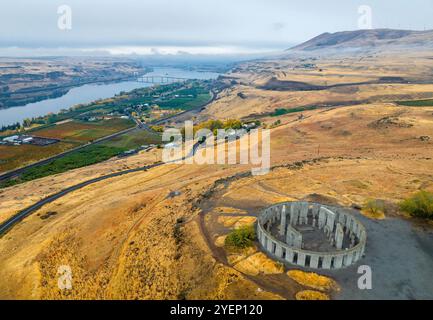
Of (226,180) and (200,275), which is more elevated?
(226,180)

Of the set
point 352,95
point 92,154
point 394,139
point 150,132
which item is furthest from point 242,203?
point 352,95

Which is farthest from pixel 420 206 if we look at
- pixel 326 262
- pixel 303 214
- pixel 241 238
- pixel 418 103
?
pixel 418 103

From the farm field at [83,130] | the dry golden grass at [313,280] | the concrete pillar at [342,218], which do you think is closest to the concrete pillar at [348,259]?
the dry golden grass at [313,280]

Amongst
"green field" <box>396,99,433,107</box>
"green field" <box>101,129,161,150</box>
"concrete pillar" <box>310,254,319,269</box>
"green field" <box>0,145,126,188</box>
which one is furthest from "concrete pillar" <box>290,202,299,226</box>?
"green field" <box>396,99,433,107</box>

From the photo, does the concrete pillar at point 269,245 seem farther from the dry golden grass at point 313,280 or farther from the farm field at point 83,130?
→ the farm field at point 83,130

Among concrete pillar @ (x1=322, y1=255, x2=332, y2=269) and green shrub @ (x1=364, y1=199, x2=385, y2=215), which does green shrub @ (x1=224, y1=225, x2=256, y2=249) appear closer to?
concrete pillar @ (x1=322, y1=255, x2=332, y2=269)

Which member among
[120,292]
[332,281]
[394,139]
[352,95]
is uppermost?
[352,95]

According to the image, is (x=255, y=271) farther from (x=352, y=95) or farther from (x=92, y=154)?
(x=352, y=95)
